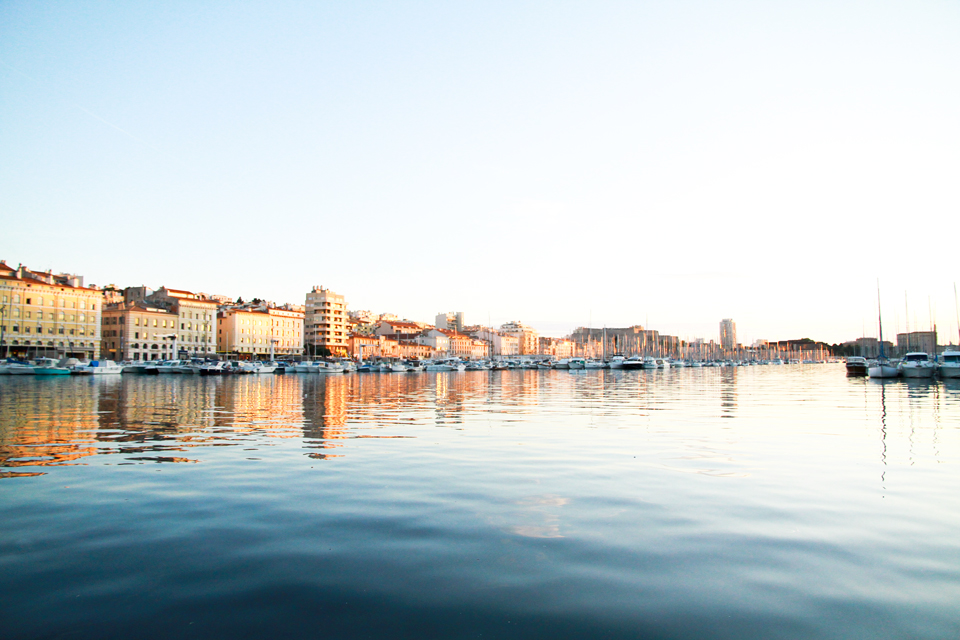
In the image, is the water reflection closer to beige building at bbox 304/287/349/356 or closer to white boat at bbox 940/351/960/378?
white boat at bbox 940/351/960/378

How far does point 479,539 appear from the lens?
7059mm

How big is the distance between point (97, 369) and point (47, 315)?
30793mm

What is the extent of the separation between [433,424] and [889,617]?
16.7 m

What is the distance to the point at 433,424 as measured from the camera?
20781 millimetres

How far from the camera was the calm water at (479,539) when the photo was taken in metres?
4.91

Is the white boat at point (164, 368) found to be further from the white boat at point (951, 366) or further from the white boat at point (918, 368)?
the white boat at point (951, 366)

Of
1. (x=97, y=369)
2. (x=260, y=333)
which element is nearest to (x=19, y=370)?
(x=97, y=369)

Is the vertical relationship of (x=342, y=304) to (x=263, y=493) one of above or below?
above

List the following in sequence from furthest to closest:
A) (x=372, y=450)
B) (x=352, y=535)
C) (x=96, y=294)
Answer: (x=96, y=294), (x=372, y=450), (x=352, y=535)

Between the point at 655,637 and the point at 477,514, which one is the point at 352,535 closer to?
the point at 477,514

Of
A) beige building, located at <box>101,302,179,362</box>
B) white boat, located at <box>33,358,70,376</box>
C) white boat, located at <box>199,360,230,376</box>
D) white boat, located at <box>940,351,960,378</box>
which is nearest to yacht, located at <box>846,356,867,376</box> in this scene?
white boat, located at <box>940,351,960,378</box>

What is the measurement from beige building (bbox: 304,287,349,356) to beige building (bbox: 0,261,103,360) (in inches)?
2095

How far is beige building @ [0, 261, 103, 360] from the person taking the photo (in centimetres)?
9088

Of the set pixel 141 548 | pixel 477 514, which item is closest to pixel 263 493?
pixel 141 548
